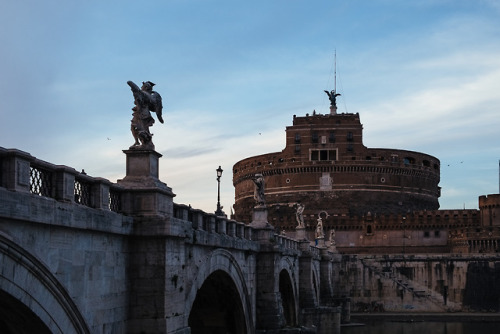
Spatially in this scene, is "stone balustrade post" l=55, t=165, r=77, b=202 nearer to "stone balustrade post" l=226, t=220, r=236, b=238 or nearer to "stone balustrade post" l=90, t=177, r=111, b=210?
"stone balustrade post" l=90, t=177, r=111, b=210

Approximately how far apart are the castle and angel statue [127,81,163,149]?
8244 cm

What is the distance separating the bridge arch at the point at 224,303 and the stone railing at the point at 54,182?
39.6ft

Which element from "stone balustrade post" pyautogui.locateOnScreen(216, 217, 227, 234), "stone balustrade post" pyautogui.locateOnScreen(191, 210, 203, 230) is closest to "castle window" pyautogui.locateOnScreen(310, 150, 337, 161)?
"stone balustrade post" pyautogui.locateOnScreen(216, 217, 227, 234)

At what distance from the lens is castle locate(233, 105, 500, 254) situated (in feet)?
332

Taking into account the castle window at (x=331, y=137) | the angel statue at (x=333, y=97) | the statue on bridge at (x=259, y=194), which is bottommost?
the statue on bridge at (x=259, y=194)

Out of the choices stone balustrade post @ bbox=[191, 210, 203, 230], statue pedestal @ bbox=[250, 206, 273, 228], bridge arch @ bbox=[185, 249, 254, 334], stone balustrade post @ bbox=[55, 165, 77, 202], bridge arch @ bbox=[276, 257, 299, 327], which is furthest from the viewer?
bridge arch @ bbox=[276, 257, 299, 327]

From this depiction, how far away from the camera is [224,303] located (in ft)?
102

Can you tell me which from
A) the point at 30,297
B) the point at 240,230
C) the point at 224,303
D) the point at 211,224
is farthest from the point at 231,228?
the point at 30,297

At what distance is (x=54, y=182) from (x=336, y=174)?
97656mm

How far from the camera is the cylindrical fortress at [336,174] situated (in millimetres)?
110125

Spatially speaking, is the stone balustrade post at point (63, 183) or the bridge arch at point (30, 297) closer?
the bridge arch at point (30, 297)

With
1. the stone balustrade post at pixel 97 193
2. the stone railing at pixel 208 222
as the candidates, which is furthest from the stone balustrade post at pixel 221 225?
the stone balustrade post at pixel 97 193

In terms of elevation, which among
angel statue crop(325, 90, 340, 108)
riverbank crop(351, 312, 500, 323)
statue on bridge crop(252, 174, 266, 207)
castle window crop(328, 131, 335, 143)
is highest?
angel statue crop(325, 90, 340, 108)

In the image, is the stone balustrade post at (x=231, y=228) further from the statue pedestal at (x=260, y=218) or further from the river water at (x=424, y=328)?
the river water at (x=424, y=328)
